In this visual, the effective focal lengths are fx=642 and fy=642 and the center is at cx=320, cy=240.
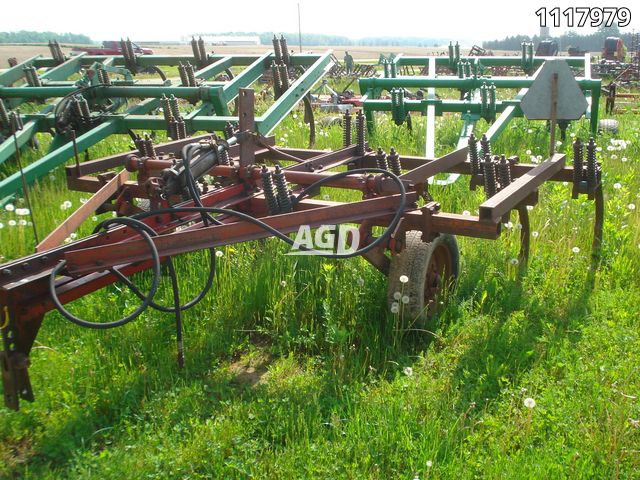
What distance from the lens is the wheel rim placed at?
3.69 meters

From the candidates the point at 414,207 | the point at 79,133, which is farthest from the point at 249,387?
the point at 79,133

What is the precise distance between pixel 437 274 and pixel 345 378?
94 cm

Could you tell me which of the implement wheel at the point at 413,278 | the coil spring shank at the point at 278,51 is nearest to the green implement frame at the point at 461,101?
the coil spring shank at the point at 278,51

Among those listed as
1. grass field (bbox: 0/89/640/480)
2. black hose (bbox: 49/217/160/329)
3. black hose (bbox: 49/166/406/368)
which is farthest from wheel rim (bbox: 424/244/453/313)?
black hose (bbox: 49/217/160/329)

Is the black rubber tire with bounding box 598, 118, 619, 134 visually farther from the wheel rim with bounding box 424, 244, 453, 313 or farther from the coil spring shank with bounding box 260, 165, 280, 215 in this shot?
the coil spring shank with bounding box 260, 165, 280, 215

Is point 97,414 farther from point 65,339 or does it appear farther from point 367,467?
point 367,467

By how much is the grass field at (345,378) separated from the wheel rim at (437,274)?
0.36ft

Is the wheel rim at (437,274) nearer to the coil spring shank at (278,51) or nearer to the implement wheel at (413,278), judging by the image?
the implement wheel at (413,278)

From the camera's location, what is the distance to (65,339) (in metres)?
3.54

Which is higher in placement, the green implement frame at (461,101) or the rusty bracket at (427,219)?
the green implement frame at (461,101)

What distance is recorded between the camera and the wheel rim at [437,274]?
3.69 m

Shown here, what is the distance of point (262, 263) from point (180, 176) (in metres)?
1.09

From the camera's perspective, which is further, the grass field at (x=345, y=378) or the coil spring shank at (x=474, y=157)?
the coil spring shank at (x=474, y=157)

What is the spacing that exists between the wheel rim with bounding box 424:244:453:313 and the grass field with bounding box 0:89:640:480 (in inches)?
4.3
